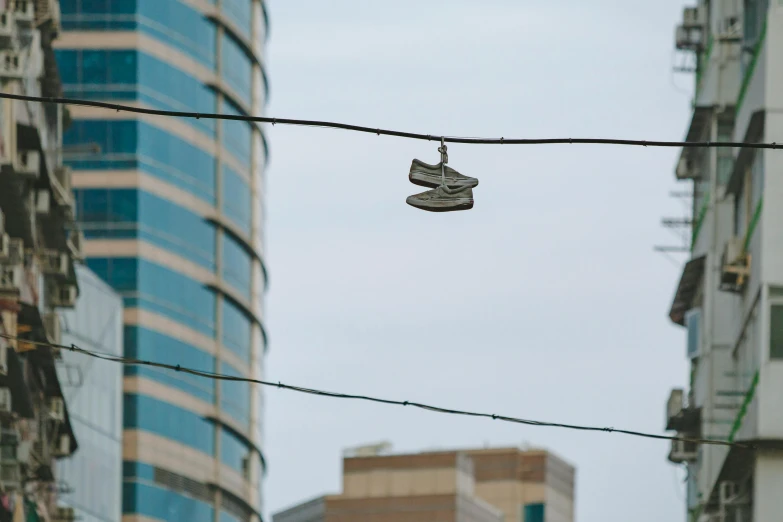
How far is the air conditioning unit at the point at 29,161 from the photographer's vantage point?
141 ft

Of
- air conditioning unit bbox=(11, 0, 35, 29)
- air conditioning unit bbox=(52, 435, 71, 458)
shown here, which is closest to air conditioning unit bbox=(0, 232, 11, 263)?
air conditioning unit bbox=(11, 0, 35, 29)

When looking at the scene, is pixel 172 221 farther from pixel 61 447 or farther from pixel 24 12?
pixel 24 12

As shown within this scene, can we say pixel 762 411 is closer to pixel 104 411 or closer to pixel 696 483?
pixel 696 483

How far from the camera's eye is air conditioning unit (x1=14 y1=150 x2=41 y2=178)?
43.1 metres

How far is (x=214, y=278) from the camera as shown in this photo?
91.4 m

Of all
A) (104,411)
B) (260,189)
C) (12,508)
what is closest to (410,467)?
(260,189)

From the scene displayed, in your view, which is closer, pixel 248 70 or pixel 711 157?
pixel 711 157

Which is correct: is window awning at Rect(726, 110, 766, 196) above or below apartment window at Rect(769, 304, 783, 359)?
above

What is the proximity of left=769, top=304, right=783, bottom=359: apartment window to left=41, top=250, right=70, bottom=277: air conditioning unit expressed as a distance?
18194mm

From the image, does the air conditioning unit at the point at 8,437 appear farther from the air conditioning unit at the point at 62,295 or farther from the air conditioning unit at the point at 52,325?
the air conditioning unit at the point at 62,295

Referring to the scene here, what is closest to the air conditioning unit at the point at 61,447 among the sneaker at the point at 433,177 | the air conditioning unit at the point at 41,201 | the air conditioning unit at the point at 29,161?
the air conditioning unit at the point at 41,201

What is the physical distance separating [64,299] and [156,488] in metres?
32.2

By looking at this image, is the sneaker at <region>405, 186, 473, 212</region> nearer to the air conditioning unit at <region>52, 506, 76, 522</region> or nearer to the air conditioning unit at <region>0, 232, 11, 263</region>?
the air conditioning unit at <region>0, 232, 11, 263</region>

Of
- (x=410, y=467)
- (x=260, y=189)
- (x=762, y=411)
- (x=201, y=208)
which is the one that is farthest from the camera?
(x=410, y=467)
